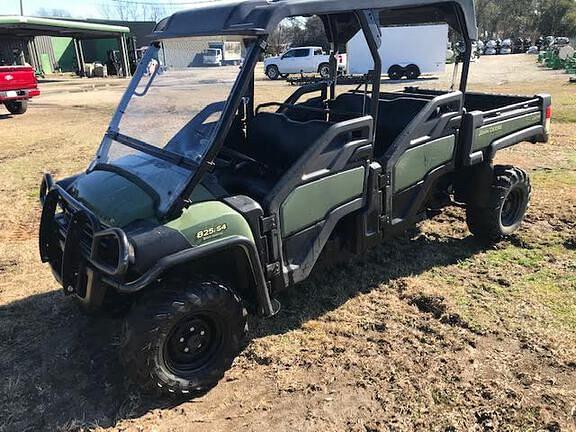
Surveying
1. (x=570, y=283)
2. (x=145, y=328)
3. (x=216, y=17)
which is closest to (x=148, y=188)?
(x=145, y=328)

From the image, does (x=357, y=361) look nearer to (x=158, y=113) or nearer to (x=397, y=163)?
(x=397, y=163)

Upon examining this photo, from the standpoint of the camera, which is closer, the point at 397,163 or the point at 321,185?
the point at 321,185

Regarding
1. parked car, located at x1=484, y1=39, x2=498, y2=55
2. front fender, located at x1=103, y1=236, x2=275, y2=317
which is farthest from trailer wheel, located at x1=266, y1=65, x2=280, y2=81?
parked car, located at x1=484, y1=39, x2=498, y2=55

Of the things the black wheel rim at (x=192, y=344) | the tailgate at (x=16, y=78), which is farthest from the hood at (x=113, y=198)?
the tailgate at (x=16, y=78)

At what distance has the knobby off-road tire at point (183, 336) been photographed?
2594 millimetres

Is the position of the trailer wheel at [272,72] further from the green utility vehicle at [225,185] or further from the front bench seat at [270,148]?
the front bench seat at [270,148]

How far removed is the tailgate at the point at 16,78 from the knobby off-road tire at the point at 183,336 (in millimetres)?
11784

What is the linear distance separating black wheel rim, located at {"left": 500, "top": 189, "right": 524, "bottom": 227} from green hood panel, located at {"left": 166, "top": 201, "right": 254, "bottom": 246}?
2.89 meters

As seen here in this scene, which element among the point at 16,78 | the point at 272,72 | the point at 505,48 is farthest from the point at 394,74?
the point at 505,48

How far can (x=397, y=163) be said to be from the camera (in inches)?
140

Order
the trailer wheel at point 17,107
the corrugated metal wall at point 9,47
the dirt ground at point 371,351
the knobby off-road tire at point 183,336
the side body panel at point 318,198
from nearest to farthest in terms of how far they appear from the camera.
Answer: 1. the knobby off-road tire at point 183,336
2. the dirt ground at point 371,351
3. the side body panel at point 318,198
4. the trailer wheel at point 17,107
5. the corrugated metal wall at point 9,47

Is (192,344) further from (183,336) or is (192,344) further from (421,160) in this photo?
(421,160)

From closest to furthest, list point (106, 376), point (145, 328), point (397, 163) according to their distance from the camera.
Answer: point (145, 328) → point (106, 376) → point (397, 163)

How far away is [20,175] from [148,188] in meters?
5.43
